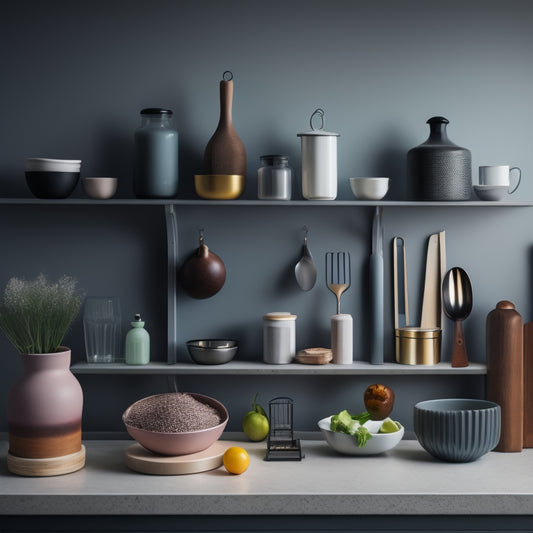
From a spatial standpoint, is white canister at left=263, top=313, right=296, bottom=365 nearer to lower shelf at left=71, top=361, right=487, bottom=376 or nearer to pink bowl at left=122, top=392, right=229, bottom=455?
lower shelf at left=71, top=361, right=487, bottom=376

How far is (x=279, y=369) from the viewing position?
2342 mm

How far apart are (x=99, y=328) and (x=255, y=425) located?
24.6 inches

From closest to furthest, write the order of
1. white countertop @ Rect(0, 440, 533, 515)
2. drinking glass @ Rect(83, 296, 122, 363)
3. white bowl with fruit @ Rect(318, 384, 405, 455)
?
white countertop @ Rect(0, 440, 533, 515)
white bowl with fruit @ Rect(318, 384, 405, 455)
drinking glass @ Rect(83, 296, 122, 363)

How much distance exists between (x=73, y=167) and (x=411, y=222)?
117 centimetres

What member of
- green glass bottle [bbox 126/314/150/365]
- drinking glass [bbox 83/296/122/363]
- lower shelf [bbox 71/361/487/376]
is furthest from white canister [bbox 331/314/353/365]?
drinking glass [bbox 83/296/122/363]

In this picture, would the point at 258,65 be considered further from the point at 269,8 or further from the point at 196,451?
the point at 196,451

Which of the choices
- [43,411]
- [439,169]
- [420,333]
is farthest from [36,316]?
[439,169]

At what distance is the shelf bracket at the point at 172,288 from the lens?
242cm

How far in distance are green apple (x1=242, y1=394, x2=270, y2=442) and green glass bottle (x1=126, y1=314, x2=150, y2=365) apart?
40cm

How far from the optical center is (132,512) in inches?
74.9

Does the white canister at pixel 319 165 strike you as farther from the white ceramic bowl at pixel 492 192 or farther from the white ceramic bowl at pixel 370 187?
the white ceramic bowl at pixel 492 192

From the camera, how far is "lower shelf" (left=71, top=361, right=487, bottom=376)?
2.34m

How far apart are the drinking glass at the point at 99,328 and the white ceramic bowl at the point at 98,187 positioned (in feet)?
1.20

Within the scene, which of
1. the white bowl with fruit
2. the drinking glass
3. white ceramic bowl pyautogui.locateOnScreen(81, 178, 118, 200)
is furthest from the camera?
the drinking glass
